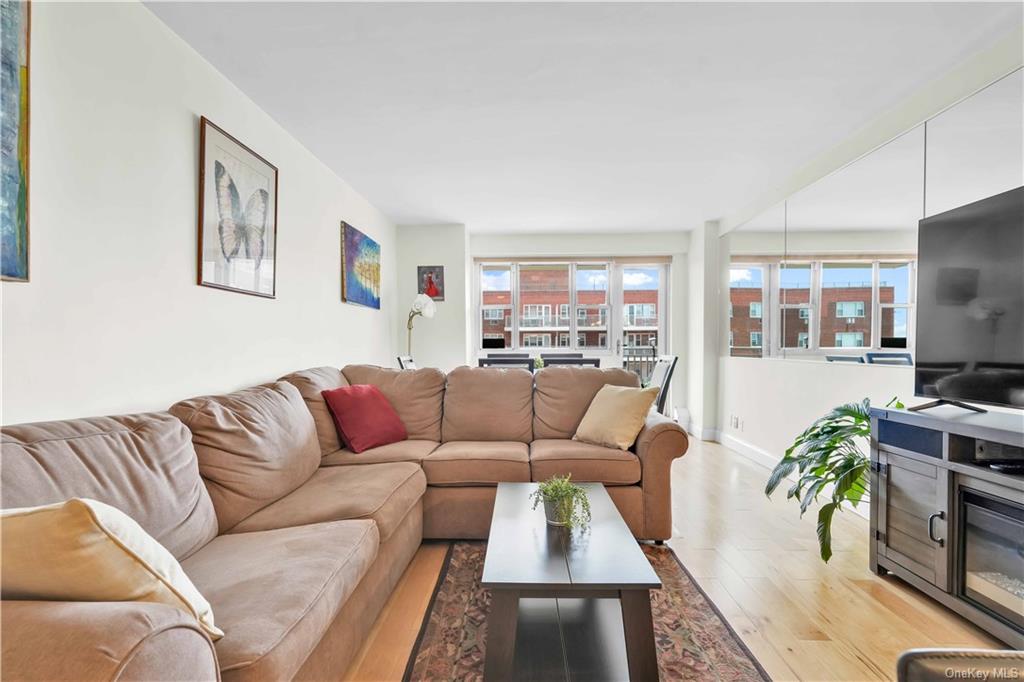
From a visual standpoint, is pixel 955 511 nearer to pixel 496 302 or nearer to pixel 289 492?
pixel 289 492

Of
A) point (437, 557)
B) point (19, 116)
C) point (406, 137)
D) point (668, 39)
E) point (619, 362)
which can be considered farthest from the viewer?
point (619, 362)

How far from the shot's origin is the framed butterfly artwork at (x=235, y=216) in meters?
2.32

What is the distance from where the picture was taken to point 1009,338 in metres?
1.87

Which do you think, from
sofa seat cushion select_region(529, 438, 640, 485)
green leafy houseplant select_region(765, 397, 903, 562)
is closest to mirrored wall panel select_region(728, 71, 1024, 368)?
green leafy houseplant select_region(765, 397, 903, 562)

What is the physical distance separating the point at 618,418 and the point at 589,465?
0.36m

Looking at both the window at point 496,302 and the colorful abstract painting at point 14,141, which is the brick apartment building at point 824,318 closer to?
the window at point 496,302

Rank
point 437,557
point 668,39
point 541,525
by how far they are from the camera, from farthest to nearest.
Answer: point 437,557 < point 668,39 < point 541,525

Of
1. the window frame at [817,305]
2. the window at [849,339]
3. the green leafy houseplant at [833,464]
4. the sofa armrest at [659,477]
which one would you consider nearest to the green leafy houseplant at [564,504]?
the sofa armrest at [659,477]

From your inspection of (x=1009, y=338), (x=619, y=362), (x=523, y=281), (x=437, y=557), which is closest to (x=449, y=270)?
(x=523, y=281)

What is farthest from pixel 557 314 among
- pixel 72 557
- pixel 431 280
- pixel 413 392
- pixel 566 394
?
pixel 72 557

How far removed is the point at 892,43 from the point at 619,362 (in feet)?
14.6

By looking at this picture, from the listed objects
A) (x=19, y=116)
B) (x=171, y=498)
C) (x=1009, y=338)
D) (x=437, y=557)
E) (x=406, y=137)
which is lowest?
(x=437, y=557)

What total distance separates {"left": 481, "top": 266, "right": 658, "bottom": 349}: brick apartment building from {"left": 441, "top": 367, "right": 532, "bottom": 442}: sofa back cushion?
294cm

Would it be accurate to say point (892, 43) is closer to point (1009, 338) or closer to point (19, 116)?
point (1009, 338)
